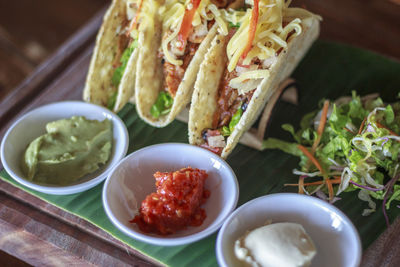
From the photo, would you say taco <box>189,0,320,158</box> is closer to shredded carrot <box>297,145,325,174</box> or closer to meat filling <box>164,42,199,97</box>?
meat filling <box>164,42,199,97</box>

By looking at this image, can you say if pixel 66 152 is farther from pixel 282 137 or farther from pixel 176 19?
pixel 282 137

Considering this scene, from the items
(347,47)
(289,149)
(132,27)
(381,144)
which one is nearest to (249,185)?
(289,149)

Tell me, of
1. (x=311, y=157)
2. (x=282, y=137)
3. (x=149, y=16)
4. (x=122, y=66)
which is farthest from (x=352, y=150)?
(x=122, y=66)

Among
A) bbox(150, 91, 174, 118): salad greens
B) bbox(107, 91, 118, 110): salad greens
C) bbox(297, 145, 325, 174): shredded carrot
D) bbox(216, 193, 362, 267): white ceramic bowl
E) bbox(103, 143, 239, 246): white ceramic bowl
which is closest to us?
bbox(216, 193, 362, 267): white ceramic bowl

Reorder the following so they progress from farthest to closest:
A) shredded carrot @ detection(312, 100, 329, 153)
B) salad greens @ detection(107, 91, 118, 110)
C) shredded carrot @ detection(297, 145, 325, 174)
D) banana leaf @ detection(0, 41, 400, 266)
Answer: salad greens @ detection(107, 91, 118, 110)
shredded carrot @ detection(312, 100, 329, 153)
shredded carrot @ detection(297, 145, 325, 174)
banana leaf @ detection(0, 41, 400, 266)

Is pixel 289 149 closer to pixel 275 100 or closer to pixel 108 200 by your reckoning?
pixel 275 100

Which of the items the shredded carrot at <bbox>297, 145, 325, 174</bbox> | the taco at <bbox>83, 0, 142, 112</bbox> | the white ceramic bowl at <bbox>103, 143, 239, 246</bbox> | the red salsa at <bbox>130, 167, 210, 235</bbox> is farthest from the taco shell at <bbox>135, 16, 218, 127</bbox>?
the shredded carrot at <bbox>297, 145, 325, 174</bbox>
